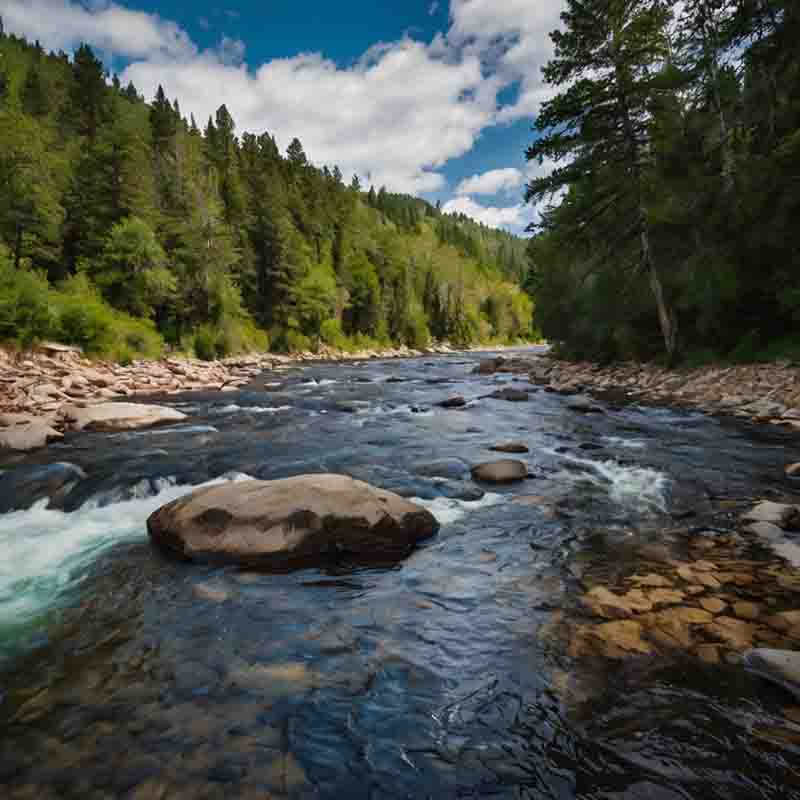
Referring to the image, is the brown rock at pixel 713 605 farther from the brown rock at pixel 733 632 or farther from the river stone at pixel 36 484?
the river stone at pixel 36 484

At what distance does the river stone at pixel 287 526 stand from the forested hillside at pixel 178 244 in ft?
52.9

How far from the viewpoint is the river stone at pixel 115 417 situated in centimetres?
1005

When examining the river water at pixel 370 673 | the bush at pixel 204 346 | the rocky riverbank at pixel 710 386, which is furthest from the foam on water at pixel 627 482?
the bush at pixel 204 346

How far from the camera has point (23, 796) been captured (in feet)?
6.22

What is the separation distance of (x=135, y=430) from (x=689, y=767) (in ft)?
34.8

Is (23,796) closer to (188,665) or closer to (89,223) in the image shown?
(188,665)

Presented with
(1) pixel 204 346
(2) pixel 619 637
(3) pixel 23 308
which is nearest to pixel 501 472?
(2) pixel 619 637

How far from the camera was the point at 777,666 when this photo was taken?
238 cm

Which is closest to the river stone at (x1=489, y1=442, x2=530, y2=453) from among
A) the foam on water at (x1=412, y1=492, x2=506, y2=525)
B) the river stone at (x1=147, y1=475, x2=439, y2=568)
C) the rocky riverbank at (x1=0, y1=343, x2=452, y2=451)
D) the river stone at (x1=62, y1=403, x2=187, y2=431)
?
the foam on water at (x1=412, y1=492, x2=506, y2=525)

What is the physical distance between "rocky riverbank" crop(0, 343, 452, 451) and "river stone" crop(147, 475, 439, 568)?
6.26m

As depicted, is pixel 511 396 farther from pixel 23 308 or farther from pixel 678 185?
pixel 23 308

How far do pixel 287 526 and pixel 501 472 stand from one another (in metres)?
3.24

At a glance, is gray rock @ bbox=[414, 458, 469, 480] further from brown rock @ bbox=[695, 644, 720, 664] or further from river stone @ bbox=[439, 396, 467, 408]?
river stone @ bbox=[439, 396, 467, 408]

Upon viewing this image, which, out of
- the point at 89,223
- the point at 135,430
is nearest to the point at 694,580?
the point at 135,430
